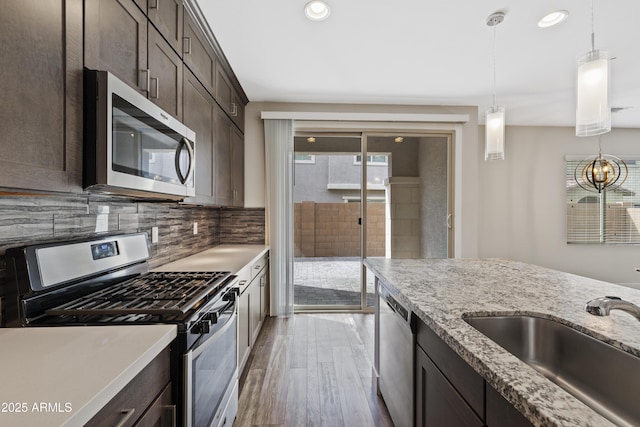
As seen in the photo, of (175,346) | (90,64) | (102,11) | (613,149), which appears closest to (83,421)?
(175,346)

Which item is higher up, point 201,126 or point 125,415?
point 201,126

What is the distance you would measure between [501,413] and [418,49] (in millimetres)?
2457

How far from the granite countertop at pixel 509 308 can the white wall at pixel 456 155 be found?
1.56 metres

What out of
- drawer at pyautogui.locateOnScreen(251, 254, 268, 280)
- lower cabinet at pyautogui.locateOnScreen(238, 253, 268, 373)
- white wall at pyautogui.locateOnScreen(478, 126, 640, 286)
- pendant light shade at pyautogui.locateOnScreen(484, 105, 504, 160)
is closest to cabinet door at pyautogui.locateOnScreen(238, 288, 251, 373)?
lower cabinet at pyautogui.locateOnScreen(238, 253, 268, 373)

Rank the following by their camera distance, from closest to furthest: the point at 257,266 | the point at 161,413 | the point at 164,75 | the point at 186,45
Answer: the point at 161,413
the point at 164,75
the point at 186,45
the point at 257,266

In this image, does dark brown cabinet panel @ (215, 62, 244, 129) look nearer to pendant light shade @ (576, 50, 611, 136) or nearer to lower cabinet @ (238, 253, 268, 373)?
lower cabinet @ (238, 253, 268, 373)

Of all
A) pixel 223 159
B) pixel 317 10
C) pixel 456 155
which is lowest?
pixel 223 159

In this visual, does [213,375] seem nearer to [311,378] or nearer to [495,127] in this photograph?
[311,378]

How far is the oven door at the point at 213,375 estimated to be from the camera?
1063mm

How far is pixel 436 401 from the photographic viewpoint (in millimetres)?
1060

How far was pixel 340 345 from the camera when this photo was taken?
8.93ft

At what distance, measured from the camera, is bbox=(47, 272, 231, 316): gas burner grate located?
1.05 meters

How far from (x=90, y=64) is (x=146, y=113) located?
0.24 m

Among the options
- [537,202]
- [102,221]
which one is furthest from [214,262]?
[537,202]
